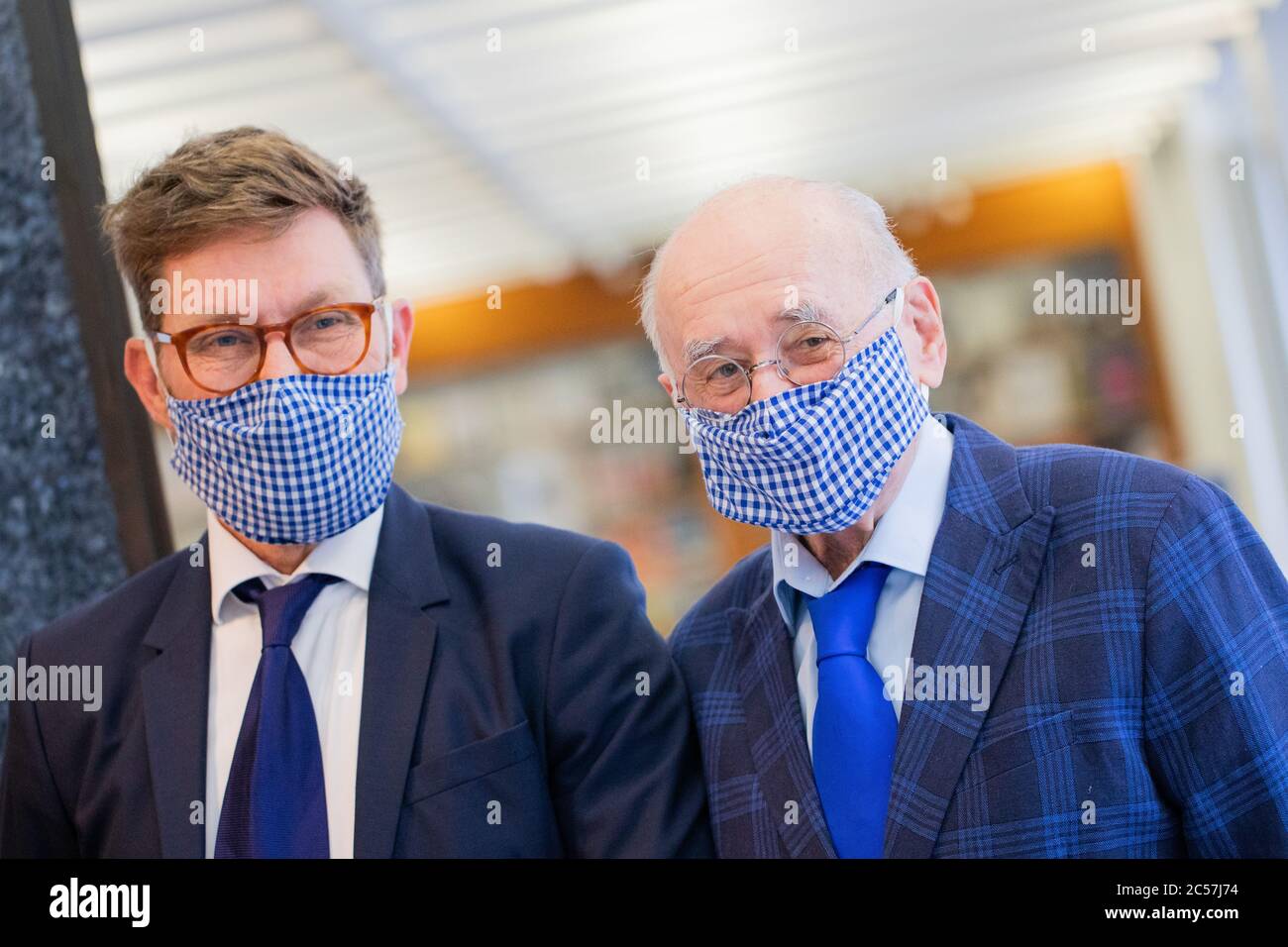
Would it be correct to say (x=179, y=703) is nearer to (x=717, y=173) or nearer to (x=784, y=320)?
(x=784, y=320)

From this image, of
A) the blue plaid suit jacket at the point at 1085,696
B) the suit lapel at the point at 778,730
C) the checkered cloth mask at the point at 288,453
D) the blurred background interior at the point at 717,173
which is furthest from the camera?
the blurred background interior at the point at 717,173

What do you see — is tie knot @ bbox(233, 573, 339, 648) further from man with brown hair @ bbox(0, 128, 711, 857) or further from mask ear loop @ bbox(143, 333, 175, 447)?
mask ear loop @ bbox(143, 333, 175, 447)

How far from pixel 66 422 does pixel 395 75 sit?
2.33 meters

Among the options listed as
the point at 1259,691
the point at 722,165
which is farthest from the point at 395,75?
the point at 1259,691

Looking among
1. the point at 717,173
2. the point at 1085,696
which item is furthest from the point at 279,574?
the point at 717,173

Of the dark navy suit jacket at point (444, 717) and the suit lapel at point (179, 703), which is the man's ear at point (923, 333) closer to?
the dark navy suit jacket at point (444, 717)

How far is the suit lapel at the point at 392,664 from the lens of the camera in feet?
4.77

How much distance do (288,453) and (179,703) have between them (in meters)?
0.36

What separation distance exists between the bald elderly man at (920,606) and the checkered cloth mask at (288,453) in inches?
16.4

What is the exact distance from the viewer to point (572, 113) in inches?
179

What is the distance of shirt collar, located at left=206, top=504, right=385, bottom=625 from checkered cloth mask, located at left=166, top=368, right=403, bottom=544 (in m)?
0.03

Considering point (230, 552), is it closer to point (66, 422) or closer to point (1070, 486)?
point (66, 422)

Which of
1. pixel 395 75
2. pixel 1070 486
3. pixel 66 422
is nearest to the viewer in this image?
pixel 1070 486

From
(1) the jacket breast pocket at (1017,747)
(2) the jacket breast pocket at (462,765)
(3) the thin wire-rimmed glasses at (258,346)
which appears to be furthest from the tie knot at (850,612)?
(3) the thin wire-rimmed glasses at (258,346)
